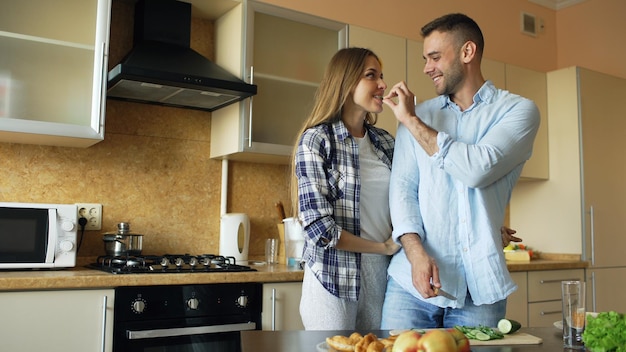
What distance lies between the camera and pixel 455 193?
172cm

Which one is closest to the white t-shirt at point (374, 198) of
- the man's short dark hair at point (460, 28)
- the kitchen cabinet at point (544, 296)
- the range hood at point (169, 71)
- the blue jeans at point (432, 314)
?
the blue jeans at point (432, 314)

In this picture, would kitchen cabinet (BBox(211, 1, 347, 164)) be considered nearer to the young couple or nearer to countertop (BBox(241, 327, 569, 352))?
the young couple

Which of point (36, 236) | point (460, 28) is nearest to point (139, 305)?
point (36, 236)

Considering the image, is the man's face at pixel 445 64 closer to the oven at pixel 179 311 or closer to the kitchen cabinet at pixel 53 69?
the oven at pixel 179 311

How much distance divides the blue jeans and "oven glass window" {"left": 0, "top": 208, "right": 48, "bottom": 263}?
1.40 metres

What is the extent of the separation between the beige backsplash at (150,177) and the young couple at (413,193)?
114 cm

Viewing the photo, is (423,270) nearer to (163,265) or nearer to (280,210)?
(163,265)

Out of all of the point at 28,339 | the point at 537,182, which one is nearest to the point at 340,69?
the point at 28,339

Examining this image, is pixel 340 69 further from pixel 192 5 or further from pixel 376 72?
pixel 192 5

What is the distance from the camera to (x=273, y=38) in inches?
116

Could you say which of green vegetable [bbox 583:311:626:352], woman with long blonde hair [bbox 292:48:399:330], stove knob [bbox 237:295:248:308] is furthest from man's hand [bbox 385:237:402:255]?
stove knob [bbox 237:295:248:308]

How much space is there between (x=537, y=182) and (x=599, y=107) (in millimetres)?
606

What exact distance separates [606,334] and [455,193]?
64 cm

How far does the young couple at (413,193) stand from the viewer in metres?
1.65
